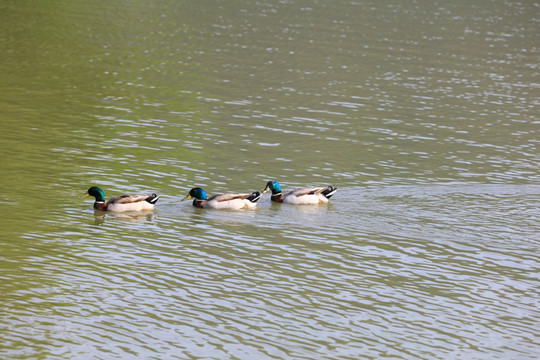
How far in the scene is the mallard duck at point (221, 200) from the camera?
21.2 meters

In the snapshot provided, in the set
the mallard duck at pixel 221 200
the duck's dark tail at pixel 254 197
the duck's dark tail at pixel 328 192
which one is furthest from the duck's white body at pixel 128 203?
the duck's dark tail at pixel 328 192

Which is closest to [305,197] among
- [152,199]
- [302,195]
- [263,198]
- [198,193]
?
[302,195]

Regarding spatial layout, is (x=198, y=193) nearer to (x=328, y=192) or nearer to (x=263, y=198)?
(x=263, y=198)

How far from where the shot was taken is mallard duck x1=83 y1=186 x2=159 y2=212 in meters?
20.7

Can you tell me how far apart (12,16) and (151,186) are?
93.2 feet

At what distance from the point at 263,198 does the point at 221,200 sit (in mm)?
1902

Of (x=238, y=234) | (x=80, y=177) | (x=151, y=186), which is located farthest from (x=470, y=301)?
(x=80, y=177)

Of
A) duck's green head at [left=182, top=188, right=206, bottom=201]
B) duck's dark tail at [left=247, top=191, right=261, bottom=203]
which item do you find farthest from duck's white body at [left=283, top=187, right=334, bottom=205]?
duck's green head at [left=182, top=188, right=206, bottom=201]

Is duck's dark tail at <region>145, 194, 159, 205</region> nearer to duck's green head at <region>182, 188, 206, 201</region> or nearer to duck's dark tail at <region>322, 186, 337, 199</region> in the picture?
duck's green head at <region>182, 188, 206, 201</region>

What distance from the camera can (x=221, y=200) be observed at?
2123 centimetres

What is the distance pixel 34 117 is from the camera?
28875 millimetres

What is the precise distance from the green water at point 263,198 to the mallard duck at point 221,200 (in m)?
0.34

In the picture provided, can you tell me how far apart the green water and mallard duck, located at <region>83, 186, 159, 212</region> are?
0.78 feet

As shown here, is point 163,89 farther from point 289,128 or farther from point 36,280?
point 36,280
